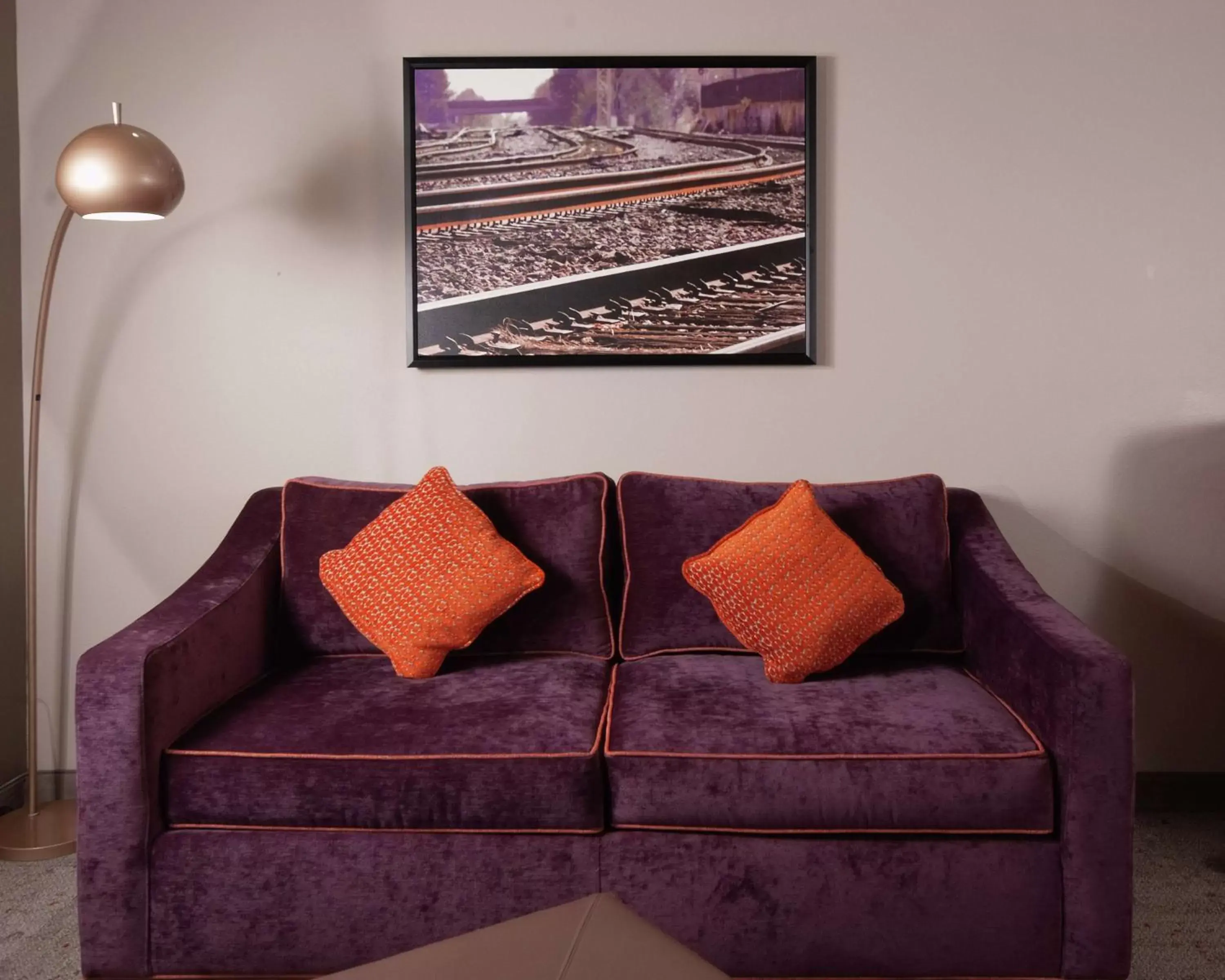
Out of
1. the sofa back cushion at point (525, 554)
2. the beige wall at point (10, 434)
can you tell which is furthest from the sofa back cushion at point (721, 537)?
the beige wall at point (10, 434)

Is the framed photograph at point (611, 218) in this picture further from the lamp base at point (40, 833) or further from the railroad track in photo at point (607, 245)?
the lamp base at point (40, 833)

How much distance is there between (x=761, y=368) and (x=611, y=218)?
0.59 meters

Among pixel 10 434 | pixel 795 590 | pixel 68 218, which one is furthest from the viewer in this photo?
pixel 10 434

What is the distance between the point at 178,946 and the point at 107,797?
0.99 ft

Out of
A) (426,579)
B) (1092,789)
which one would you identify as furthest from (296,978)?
(1092,789)

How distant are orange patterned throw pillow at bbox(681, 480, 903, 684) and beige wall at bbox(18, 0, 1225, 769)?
636 millimetres

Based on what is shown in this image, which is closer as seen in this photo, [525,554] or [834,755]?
[834,755]

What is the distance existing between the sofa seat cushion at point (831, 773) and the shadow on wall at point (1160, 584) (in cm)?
108

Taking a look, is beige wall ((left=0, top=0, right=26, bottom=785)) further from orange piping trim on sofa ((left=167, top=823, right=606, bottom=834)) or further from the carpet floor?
orange piping trim on sofa ((left=167, top=823, right=606, bottom=834))

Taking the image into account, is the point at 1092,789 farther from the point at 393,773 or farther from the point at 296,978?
the point at 296,978

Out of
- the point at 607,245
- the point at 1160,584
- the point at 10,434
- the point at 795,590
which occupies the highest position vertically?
the point at 607,245

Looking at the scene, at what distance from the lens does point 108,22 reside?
285cm

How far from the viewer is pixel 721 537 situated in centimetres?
247

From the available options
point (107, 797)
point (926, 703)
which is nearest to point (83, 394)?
point (107, 797)
